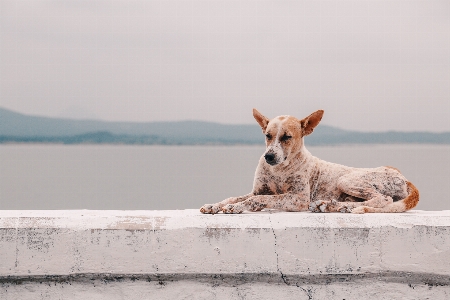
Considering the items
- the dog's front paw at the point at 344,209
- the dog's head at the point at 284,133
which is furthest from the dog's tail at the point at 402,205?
the dog's head at the point at 284,133

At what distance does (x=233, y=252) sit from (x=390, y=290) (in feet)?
3.34

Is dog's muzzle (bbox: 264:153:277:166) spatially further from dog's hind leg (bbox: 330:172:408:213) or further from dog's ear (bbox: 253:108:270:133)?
dog's hind leg (bbox: 330:172:408:213)

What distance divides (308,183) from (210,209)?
967 millimetres

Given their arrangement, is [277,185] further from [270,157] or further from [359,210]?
[359,210]

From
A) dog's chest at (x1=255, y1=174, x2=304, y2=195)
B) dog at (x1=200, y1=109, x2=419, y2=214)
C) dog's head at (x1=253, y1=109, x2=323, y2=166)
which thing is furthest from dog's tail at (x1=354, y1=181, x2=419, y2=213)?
dog's head at (x1=253, y1=109, x2=323, y2=166)

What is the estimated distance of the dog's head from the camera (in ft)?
13.4

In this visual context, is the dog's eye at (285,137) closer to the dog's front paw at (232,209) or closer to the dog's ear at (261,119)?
the dog's ear at (261,119)

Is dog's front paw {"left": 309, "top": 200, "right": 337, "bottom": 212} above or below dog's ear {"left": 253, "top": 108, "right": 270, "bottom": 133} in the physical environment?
below

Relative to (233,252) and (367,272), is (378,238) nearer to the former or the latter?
(367,272)

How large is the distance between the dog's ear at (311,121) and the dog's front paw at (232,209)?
0.89 meters

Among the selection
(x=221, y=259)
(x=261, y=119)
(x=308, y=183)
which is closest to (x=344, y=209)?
(x=308, y=183)

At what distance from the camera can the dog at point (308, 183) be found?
405 cm

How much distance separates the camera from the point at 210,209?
3.77 meters

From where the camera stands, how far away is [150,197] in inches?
1553
